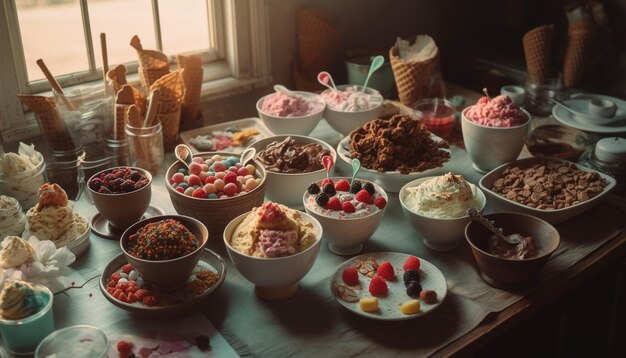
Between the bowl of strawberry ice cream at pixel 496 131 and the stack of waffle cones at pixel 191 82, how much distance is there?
0.95m

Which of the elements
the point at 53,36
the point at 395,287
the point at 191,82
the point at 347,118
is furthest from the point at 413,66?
the point at 53,36

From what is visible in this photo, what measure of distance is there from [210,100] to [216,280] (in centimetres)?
119

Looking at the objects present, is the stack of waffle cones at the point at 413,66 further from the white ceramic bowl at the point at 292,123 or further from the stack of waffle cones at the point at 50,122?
the stack of waffle cones at the point at 50,122

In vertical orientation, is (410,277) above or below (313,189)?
below

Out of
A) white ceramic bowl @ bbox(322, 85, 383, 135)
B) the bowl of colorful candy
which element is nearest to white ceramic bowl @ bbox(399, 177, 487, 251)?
the bowl of colorful candy

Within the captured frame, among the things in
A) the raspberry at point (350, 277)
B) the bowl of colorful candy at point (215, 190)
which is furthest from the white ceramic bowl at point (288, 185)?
the raspberry at point (350, 277)

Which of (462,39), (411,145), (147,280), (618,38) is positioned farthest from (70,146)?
(618,38)

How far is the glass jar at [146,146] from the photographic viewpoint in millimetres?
2068

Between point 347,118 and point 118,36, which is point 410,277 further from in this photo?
point 118,36

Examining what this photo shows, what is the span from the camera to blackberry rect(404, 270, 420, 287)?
162cm

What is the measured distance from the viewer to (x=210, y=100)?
266 cm

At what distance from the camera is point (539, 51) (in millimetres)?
2746

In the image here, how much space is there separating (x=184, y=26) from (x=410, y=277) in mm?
1586

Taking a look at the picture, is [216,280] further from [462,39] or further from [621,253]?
[462,39]
